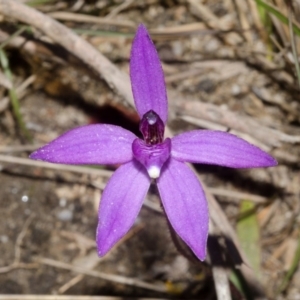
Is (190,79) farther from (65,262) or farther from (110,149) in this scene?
(110,149)

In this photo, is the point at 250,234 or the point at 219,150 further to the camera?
the point at 250,234

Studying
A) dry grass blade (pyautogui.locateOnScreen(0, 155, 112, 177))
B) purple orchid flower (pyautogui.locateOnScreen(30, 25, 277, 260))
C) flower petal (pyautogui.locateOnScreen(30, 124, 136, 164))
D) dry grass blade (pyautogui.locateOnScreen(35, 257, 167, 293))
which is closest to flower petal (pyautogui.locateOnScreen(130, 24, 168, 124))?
purple orchid flower (pyautogui.locateOnScreen(30, 25, 277, 260))

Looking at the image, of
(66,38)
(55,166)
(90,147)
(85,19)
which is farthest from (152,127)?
(85,19)

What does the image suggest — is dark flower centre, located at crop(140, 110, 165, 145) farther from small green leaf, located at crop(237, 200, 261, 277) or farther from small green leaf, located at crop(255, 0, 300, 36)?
small green leaf, located at crop(237, 200, 261, 277)

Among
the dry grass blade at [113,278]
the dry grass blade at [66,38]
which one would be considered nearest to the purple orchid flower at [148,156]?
the dry grass blade at [66,38]

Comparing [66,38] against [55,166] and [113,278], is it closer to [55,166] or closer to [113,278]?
[55,166]

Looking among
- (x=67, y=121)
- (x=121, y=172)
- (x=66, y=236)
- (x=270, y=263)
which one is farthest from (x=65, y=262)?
(x=121, y=172)
